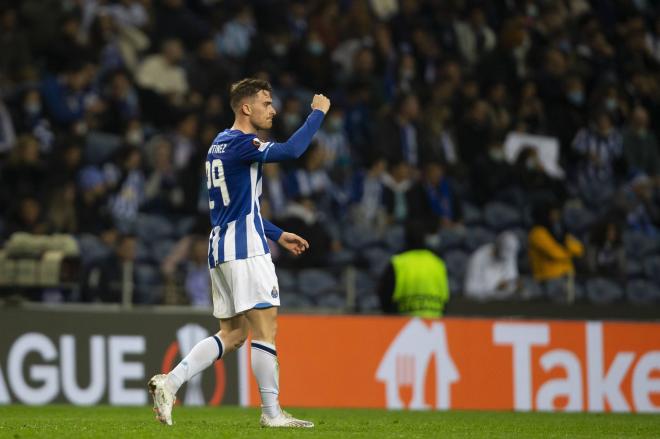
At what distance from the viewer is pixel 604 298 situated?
15.3 metres

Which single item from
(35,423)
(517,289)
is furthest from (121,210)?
(35,423)

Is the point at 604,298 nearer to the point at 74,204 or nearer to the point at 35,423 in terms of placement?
the point at 74,204

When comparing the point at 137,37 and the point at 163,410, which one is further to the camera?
the point at 137,37

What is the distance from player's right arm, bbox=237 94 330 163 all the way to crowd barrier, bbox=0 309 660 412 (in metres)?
5.22

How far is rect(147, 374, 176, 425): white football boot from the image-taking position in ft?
24.5

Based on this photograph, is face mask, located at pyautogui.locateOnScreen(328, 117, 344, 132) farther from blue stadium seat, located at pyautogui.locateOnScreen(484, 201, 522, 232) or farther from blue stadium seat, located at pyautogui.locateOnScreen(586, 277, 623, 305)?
blue stadium seat, located at pyautogui.locateOnScreen(586, 277, 623, 305)

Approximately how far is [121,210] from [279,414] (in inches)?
315

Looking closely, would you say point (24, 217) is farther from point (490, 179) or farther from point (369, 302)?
point (490, 179)

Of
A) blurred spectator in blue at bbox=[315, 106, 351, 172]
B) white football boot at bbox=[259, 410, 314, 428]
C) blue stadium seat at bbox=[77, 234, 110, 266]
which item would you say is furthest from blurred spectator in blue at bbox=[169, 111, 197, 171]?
white football boot at bbox=[259, 410, 314, 428]

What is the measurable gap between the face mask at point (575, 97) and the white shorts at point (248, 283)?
13.3 metres

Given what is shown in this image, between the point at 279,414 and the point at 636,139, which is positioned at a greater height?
the point at 636,139

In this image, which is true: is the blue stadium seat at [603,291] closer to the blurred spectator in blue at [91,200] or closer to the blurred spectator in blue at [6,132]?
the blurred spectator in blue at [91,200]

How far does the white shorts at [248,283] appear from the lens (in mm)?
7586

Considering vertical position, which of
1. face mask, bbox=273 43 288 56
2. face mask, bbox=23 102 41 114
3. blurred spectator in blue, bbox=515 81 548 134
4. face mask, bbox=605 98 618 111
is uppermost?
face mask, bbox=273 43 288 56
